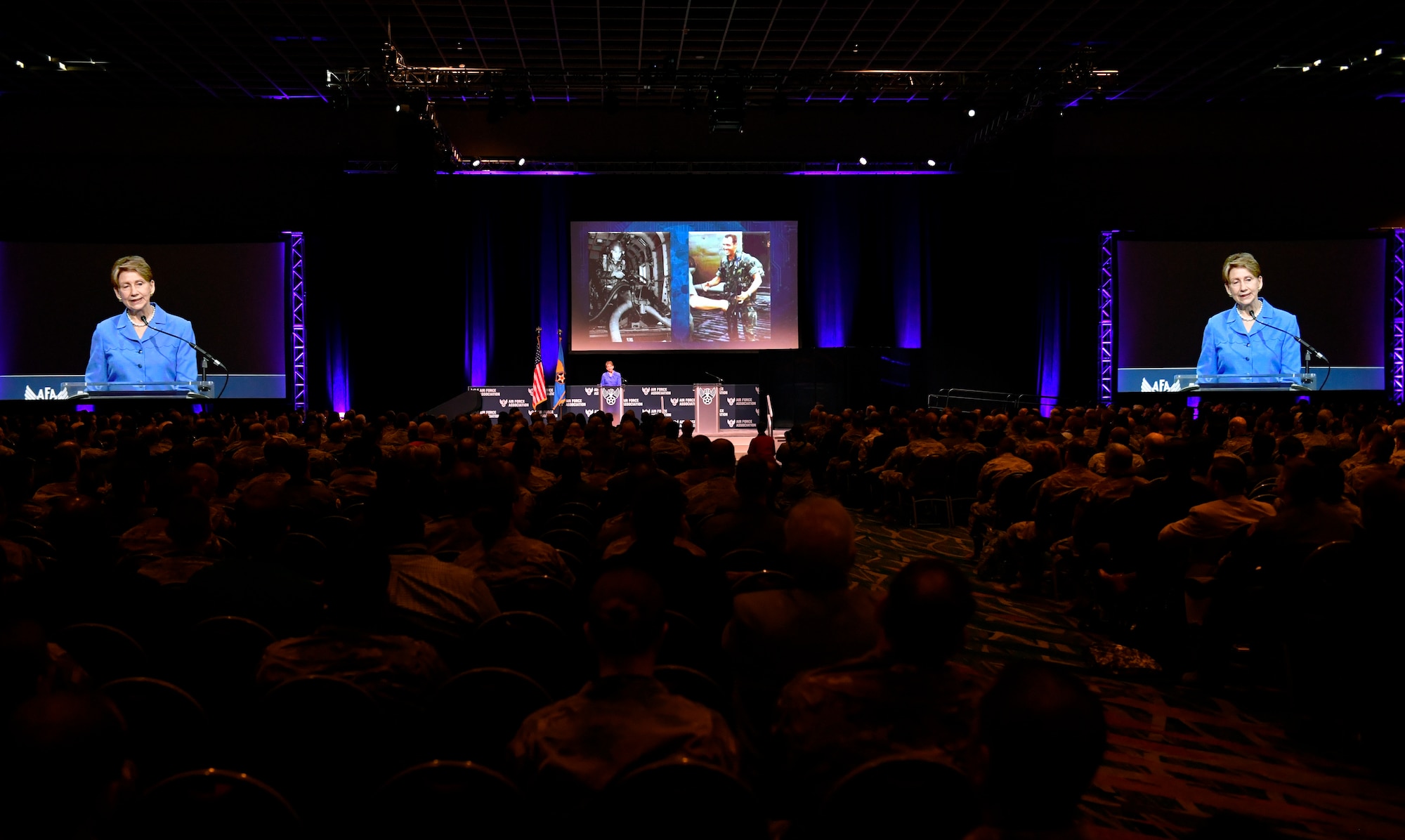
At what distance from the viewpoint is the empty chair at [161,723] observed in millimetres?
2408

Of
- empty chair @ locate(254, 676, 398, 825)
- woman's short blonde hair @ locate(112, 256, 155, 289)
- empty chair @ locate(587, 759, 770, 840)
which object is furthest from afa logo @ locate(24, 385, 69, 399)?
empty chair @ locate(587, 759, 770, 840)

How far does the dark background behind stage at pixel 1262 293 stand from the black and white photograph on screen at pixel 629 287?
32.2 feet

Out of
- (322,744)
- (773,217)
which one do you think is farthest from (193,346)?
(322,744)

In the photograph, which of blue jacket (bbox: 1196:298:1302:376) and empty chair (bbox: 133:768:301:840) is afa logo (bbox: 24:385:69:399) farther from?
blue jacket (bbox: 1196:298:1302:376)

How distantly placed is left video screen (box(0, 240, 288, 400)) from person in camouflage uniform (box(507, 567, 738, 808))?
62.5ft

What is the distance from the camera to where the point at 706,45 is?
16.4m

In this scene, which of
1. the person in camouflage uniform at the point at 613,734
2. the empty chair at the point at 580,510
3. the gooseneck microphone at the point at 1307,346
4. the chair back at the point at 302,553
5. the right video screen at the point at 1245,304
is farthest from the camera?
the right video screen at the point at 1245,304

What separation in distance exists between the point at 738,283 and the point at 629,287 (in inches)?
96.0

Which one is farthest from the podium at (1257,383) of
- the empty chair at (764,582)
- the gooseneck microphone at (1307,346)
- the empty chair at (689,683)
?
the empty chair at (689,683)

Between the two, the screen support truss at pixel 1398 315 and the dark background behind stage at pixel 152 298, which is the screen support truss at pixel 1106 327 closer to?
the screen support truss at pixel 1398 315

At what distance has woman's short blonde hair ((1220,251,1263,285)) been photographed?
20.0 metres

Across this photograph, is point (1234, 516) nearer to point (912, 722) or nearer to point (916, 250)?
point (912, 722)

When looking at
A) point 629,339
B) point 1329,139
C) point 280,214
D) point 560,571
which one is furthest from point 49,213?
point 1329,139

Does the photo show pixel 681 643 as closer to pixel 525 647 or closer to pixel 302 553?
pixel 525 647
